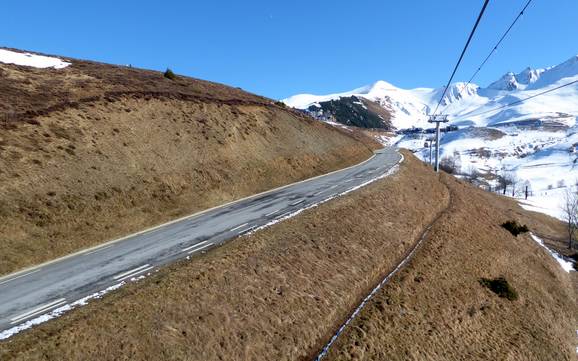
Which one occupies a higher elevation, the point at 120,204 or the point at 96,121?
the point at 96,121

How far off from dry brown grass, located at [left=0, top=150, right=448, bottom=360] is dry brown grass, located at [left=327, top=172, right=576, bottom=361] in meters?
1.54

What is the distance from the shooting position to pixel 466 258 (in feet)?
95.7

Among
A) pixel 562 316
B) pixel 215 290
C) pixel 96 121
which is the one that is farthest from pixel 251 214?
pixel 562 316

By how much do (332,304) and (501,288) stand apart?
1441 cm

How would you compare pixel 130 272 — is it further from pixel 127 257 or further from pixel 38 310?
pixel 38 310

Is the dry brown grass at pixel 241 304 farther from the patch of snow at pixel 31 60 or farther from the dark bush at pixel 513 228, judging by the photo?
the patch of snow at pixel 31 60

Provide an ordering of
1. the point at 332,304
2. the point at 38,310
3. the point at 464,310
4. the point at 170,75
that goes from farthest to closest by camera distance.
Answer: the point at 170,75, the point at 464,310, the point at 332,304, the point at 38,310

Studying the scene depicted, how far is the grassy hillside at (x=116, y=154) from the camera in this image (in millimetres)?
23688

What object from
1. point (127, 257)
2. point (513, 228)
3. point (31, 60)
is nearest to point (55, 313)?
point (127, 257)

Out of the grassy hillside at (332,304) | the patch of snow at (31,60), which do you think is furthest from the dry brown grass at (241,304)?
the patch of snow at (31,60)

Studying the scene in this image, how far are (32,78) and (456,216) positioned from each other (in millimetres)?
45269

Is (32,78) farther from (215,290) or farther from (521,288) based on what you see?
(521,288)

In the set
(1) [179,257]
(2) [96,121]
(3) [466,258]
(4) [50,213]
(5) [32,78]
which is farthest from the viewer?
(5) [32,78]

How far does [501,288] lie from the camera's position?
2602 cm
